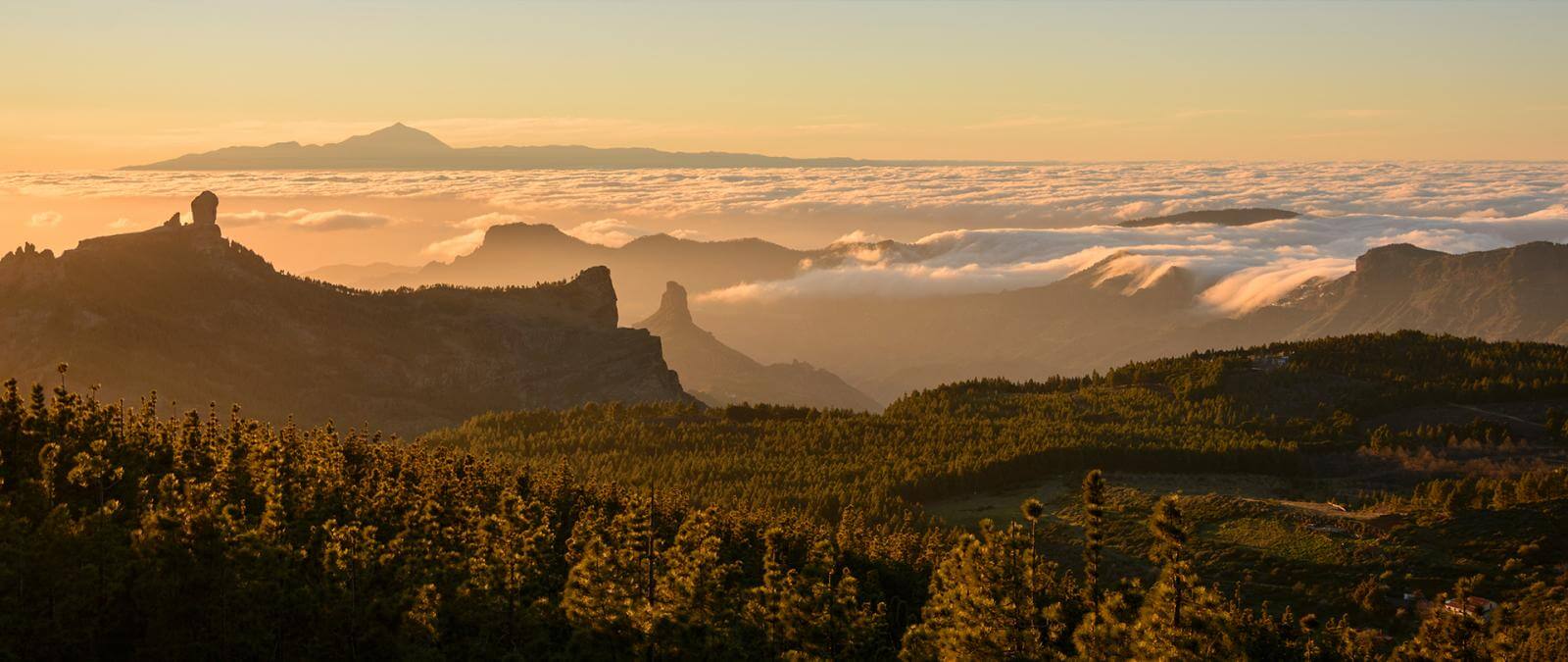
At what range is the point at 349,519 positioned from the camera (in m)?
144

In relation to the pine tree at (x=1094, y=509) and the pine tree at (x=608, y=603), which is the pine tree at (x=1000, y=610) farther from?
the pine tree at (x=608, y=603)

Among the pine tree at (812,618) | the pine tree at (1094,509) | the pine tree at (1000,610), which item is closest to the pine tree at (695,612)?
the pine tree at (812,618)

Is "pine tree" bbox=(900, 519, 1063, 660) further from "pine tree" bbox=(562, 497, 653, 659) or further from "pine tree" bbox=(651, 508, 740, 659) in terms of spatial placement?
"pine tree" bbox=(562, 497, 653, 659)

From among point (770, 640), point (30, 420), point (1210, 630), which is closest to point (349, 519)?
point (30, 420)

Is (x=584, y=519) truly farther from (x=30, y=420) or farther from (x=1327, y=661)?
(x=1327, y=661)

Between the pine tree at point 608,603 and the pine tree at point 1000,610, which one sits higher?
the pine tree at point 1000,610

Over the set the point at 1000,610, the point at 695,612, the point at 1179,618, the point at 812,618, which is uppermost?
the point at 1179,618

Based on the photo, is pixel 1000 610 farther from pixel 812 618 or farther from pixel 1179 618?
pixel 812 618

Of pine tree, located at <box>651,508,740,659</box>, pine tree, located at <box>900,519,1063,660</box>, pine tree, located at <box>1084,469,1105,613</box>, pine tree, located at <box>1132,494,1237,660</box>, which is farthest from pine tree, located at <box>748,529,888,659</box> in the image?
pine tree, located at <box>1132,494,1237,660</box>

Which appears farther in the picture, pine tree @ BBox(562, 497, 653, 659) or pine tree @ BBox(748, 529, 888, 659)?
pine tree @ BBox(562, 497, 653, 659)

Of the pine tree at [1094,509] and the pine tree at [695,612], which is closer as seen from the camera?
the pine tree at [1094,509]

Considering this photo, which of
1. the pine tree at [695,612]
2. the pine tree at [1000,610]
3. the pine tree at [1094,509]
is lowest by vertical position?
the pine tree at [695,612]

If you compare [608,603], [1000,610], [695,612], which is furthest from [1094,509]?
[608,603]

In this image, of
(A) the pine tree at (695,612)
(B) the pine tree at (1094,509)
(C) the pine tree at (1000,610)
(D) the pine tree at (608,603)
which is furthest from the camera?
(D) the pine tree at (608,603)
